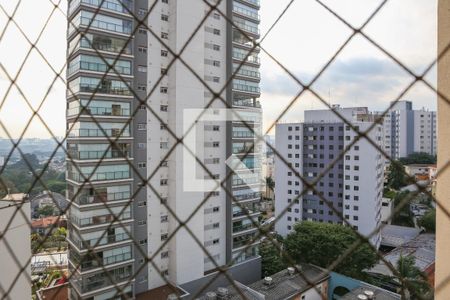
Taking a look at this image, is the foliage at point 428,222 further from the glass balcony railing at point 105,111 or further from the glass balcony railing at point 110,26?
the glass balcony railing at point 110,26

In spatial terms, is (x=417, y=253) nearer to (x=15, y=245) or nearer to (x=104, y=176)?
(x=104, y=176)

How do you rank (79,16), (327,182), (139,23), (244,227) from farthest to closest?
(327,182) → (244,227) → (79,16) → (139,23)

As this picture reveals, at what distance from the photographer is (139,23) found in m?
0.65

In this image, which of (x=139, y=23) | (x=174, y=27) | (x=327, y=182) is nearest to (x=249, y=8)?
(x=174, y=27)

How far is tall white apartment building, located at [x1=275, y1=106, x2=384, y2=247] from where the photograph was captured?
313 inches

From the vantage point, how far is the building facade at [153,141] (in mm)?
4266

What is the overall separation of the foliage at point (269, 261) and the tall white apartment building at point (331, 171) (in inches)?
40.7

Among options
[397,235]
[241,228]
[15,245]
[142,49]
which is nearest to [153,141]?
[142,49]

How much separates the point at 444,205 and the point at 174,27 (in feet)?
16.8

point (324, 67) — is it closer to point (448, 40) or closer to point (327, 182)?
point (448, 40)

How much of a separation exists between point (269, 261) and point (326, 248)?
1.24 m

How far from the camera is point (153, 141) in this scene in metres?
4.97

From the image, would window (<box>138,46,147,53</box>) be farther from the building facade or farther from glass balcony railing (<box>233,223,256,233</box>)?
glass balcony railing (<box>233,223,256,233</box>)

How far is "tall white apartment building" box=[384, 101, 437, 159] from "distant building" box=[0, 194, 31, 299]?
1749cm
